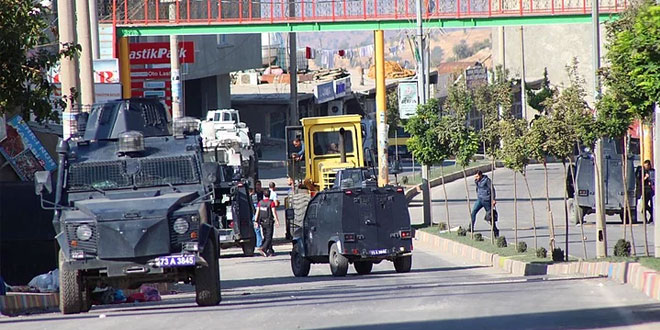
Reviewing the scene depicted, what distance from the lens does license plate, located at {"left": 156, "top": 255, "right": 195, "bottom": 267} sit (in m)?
15.7

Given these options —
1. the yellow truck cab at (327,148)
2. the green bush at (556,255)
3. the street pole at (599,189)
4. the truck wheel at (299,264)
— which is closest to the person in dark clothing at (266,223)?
the yellow truck cab at (327,148)

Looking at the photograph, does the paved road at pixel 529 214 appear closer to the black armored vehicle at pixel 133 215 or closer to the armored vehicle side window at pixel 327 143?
the armored vehicle side window at pixel 327 143

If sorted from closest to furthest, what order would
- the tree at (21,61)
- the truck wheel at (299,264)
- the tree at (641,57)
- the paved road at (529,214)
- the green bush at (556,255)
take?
the tree at (641,57) < the tree at (21,61) < the green bush at (556,255) < the truck wheel at (299,264) < the paved road at (529,214)

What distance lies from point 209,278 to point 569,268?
8903 mm

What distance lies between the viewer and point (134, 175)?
17062 mm

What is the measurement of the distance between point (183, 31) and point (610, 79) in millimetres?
22088

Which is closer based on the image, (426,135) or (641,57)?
(641,57)

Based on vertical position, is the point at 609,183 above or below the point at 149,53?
below

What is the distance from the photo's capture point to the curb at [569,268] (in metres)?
16.8

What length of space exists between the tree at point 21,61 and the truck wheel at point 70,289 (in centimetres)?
229

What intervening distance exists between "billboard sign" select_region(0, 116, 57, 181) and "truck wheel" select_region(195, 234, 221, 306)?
334 inches

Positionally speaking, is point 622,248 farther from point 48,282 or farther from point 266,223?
point 48,282

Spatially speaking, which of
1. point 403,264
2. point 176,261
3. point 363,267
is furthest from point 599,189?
point 176,261

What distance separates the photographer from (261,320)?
1448 cm
